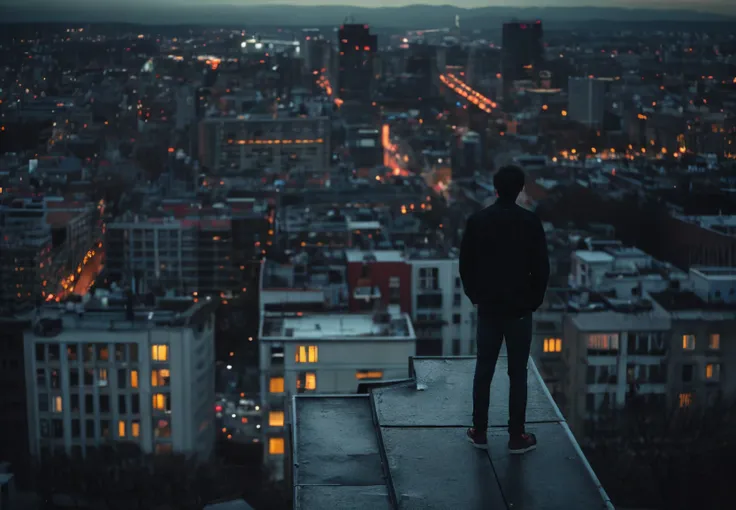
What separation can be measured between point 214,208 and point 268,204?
1110mm

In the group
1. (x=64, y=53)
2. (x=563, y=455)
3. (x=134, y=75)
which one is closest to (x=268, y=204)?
(x=64, y=53)

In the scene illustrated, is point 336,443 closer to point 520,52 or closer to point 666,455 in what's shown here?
point 666,455

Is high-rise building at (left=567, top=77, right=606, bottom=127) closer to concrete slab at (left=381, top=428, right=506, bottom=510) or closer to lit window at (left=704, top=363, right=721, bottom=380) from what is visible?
lit window at (left=704, top=363, right=721, bottom=380)

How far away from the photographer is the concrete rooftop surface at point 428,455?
110 centimetres

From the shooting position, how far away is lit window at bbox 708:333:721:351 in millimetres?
5105

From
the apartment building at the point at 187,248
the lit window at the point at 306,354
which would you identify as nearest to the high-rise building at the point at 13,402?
the lit window at the point at 306,354

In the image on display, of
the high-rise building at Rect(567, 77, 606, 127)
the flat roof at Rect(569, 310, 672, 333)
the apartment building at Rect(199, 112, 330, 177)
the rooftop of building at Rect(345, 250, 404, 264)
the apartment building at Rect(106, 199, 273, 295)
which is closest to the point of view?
the flat roof at Rect(569, 310, 672, 333)

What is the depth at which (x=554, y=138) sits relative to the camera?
1625 cm

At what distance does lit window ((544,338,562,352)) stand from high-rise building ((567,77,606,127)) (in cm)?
1067

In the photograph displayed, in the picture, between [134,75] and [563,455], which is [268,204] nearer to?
[134,75]

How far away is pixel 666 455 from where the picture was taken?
440 cm

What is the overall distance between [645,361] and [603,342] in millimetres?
180

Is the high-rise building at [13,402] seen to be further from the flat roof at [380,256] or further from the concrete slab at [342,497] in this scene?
the concrete slab at [342,497]

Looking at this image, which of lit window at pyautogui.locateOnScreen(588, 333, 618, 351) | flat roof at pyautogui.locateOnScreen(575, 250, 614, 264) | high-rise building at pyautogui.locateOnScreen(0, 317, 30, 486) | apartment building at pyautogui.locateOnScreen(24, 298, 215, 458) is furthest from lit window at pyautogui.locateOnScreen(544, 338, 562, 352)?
high-rise building at pyautogui.locateOnScreen(0, 317, 30, 486)
